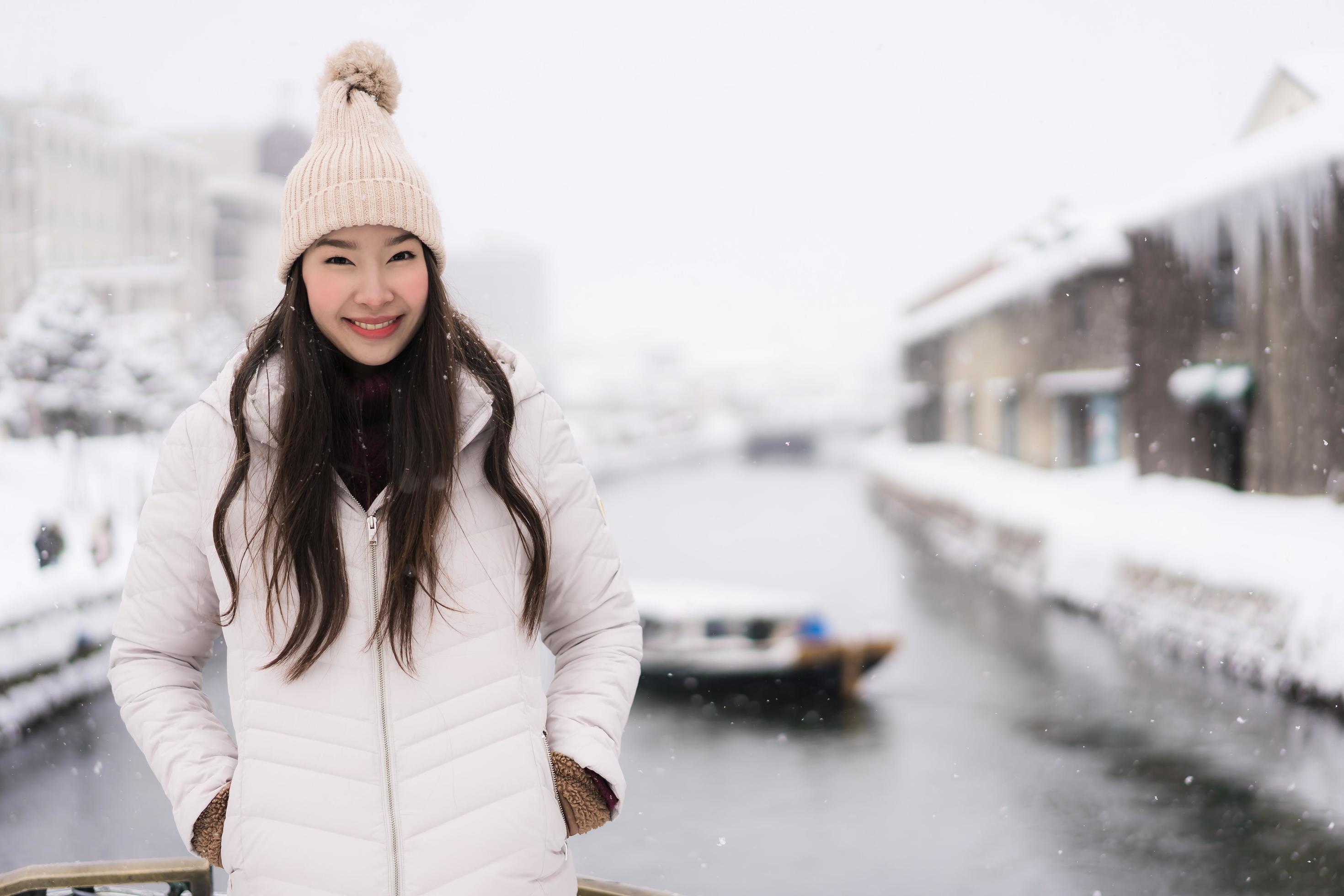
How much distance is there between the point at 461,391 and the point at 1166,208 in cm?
192

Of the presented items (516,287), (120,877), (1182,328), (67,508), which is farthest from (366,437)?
(67,508)

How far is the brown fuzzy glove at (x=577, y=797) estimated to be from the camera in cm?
81

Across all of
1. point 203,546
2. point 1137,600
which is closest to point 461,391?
point 203,546

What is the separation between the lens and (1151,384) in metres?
2.08

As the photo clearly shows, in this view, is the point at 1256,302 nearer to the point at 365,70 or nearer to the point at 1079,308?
the point at 1079,308

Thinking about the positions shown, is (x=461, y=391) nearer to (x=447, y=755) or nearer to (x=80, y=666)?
(x=447, y=755)

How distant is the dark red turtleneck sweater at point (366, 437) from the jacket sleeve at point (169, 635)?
0.44 ft

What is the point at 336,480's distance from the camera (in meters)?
0.79

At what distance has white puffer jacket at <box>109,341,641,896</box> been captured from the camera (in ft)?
2.51

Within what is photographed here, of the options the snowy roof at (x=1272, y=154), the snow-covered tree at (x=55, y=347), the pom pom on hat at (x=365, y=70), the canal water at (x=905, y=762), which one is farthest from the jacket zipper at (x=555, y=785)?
the snow-covered tree at (x=55, y=347)

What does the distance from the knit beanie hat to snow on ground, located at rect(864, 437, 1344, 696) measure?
69.6 inches

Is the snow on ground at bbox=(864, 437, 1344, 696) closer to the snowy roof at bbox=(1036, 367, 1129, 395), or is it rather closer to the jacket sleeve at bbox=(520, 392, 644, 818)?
the snowy roof at bbox=(1036, 367, 1129, 395)

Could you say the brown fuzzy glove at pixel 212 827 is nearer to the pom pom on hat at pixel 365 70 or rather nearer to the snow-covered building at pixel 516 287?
the pom pom on hat at pixel 365 70

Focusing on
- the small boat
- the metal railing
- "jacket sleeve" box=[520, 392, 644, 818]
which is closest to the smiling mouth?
"jacket sleeve" box=[520, 392, 644, 818]
